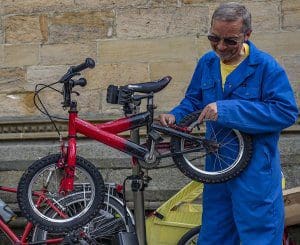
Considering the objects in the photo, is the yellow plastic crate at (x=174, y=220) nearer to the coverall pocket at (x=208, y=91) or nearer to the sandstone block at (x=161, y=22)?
the coverall pocket at (x=208, y=91)

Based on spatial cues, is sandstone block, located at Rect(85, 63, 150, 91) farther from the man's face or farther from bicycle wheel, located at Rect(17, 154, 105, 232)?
the man's face

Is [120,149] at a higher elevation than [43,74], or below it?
below

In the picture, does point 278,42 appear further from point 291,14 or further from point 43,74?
point 43,74

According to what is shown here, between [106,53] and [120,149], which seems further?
[106,53]

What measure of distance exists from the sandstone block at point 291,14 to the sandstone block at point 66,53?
157cm

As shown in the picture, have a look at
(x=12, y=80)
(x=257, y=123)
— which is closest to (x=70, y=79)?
(x=257, y=123)

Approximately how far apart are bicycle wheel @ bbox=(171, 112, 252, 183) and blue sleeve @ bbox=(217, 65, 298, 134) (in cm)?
15

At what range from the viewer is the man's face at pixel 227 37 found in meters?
3.58

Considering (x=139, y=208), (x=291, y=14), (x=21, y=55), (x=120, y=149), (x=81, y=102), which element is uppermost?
(x=291, y=14)

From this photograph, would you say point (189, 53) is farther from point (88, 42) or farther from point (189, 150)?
point (189, 150)

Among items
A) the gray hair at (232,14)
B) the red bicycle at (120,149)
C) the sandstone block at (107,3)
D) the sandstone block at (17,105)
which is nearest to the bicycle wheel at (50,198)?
the red bicycle at (120,149)

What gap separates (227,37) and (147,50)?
94.2 inches

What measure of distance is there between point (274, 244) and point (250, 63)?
939mm

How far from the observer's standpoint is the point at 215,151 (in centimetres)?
385
